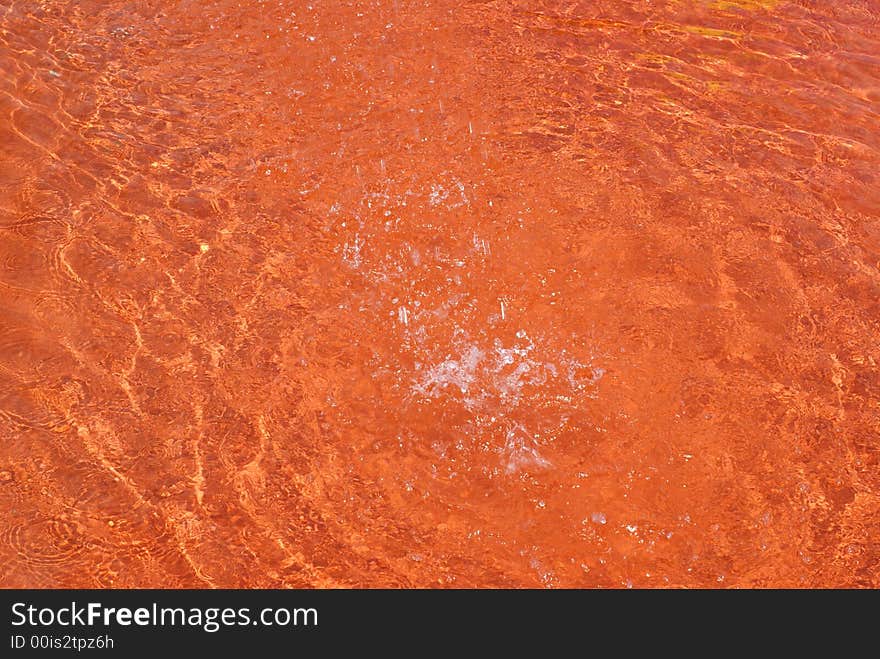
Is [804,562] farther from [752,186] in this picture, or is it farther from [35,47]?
[35,47]

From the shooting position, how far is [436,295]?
3.31 meters

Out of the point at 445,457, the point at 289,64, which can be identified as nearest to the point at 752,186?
the point at 445,457

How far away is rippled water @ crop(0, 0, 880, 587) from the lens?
2697mm

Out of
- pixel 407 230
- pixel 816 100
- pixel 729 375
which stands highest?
pixel 816 100

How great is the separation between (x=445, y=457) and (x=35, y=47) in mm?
3444

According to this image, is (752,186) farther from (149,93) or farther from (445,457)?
(149,93)

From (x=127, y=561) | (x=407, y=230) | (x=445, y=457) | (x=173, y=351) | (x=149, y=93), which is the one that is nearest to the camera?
(x=127, y=561)

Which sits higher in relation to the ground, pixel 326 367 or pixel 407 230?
pixel 407 230

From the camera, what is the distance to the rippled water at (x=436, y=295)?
8.85 feet

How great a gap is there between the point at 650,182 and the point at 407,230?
1.32m

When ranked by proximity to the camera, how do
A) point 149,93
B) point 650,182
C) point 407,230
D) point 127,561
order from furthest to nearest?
point 149,93, point 650,182, point 407,230, point 127,561

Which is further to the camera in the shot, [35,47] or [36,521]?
[35,47]

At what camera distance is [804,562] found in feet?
8.82

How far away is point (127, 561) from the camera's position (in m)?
2.57
